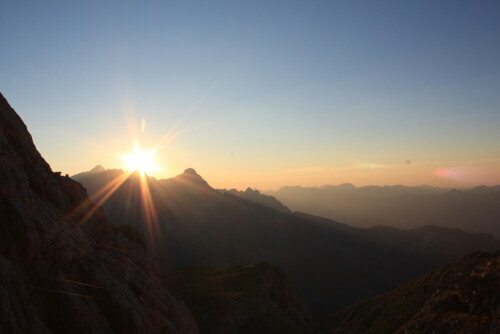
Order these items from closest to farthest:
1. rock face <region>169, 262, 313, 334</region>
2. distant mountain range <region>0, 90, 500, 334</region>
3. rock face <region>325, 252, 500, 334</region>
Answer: distant mountain range <region>0, 90, 500, 334</region>, rock face <region>325, 252, 500, 334</region>, rock face <region>169, 262, 313, 334</region>

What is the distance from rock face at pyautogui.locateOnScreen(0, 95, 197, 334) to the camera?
894 inches

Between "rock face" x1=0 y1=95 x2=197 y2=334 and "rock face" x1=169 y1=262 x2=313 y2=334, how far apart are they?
2578 centimetres

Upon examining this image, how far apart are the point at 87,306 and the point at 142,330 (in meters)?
5.52

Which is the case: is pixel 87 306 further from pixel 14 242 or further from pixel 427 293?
pixel 427 293

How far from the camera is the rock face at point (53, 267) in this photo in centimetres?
2272

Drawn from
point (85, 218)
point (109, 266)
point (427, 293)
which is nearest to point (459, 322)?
point (427, 293)

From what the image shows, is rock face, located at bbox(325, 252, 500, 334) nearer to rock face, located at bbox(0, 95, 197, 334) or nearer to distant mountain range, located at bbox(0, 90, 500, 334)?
distant mountain range, located at bbox(0, 90, 500, 334)

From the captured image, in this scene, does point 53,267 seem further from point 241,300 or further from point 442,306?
point 442,306

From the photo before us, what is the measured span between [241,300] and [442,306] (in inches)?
1369

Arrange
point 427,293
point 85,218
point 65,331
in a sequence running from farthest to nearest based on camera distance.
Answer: point 427,293, point 85,218, point 65,331

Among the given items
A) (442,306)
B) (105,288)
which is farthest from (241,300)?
(105,288)

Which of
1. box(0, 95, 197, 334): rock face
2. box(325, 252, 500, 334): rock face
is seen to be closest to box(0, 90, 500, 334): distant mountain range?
box(0, 95, 197, 334): rock face

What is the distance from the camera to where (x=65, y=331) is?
2398 cm

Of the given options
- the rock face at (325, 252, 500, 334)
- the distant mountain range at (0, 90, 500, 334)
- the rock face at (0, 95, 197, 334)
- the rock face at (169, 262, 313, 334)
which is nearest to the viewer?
the rock face at (0, 95, 197, 334)
